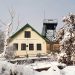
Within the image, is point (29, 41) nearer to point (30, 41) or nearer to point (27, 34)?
point (30, 41)

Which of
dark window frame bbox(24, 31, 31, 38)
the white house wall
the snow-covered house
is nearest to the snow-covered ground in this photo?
the white house wall

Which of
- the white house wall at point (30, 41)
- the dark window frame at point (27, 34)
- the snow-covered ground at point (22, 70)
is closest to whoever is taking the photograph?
the snow-covered ground at point (22, 70)

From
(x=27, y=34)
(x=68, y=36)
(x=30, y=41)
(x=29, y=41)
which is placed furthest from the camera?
(x=30, y=41)

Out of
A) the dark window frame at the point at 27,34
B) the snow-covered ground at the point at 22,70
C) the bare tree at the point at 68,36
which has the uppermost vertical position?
the dark window frame at the point at 27,34

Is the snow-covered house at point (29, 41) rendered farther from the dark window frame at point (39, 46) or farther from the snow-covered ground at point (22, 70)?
the snow-covered ground at point (22, 70)

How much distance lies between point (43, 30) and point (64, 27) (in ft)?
117

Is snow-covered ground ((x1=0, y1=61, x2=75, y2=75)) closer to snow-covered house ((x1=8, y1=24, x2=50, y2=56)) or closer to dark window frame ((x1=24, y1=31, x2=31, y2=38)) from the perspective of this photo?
snow-covered house ((x1=8, y1=24, x2=50, y2=56))

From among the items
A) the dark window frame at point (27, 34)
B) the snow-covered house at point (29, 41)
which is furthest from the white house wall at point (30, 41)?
the dark window frame at point (27, 34)

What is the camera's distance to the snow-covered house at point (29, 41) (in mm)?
59062

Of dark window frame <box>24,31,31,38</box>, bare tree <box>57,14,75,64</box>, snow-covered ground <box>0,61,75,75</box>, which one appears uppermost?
dark window frame <box>24,31,31,38</box>

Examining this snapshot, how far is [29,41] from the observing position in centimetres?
6062

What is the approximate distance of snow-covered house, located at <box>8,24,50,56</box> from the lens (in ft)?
194

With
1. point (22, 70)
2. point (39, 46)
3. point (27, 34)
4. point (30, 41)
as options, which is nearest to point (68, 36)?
point (22, 70)

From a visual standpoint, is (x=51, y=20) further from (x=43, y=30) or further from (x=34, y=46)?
(x=34, y=46)
